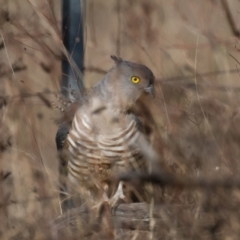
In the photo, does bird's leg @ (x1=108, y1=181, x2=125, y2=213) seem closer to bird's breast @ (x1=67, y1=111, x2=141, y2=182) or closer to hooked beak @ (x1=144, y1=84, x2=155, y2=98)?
bird's breast @ (x1=67, y1=111, x2=141, y2=182)

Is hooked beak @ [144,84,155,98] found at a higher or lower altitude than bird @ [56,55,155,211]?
higher

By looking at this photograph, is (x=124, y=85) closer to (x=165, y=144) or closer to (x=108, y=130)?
(x=108, y=130)

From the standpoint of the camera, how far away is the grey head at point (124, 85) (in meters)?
3.59

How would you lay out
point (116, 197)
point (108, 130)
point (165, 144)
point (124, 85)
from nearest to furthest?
point (165, 144) → point (116, 197) → point (108, 130) → point (124, 85)

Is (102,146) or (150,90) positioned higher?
(150,90)

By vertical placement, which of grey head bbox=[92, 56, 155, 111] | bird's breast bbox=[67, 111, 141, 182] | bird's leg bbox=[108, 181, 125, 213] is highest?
grey head bbox=[92, 56, 155, 111]

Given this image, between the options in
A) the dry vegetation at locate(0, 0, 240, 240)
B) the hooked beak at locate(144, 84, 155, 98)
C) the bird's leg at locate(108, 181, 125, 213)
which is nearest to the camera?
the dry vegetation at locate(0, 0, 240, 240)

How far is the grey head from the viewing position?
3590 mm

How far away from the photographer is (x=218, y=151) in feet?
8.25

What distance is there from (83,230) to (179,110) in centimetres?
71

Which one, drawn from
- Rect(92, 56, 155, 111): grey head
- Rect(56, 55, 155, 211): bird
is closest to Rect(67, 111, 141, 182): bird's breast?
Rect(56, 55, 155, 211): bird

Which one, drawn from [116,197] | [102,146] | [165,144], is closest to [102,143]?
[102,146]

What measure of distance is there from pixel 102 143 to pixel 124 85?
1.18 feet

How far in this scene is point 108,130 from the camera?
3.47m
